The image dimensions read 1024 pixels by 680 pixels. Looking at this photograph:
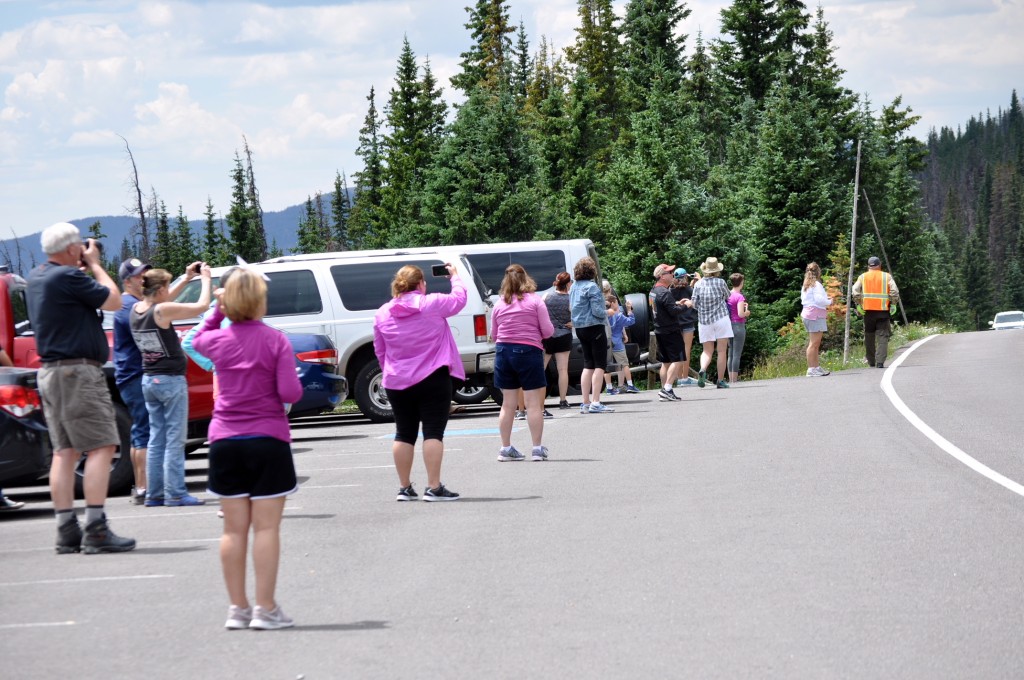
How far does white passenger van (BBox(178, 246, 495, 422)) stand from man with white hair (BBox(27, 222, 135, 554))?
940cm

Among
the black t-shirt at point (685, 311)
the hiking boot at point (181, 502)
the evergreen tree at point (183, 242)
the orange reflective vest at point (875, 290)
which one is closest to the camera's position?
the hiking boot at point (181, 502)

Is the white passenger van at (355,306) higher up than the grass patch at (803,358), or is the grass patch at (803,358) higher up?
the white passenger van at (355,306)

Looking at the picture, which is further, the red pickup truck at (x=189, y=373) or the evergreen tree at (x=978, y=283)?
the evergreen tree at (x=978, y=283)

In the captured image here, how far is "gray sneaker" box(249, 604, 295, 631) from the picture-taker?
6.06m

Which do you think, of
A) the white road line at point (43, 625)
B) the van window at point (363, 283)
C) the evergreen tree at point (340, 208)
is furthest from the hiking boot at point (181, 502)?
the evergreen tree at point (340, 208)

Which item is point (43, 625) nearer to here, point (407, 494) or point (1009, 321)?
point (407, 494)

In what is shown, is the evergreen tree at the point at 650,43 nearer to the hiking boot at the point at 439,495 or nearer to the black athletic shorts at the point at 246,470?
the hiking boot at the point at 439,495

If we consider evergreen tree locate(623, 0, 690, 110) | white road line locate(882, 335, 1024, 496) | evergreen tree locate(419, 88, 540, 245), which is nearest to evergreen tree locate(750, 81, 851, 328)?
evergreen tree locate(419, 88, 540, 245)

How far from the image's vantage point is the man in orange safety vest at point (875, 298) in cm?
2206

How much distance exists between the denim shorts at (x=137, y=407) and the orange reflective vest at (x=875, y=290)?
576 inches

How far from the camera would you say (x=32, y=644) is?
19.7 ft

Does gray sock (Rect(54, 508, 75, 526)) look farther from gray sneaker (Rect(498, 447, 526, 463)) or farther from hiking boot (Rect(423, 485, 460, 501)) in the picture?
gray sneaker (Rect(498, 447, 526, 463))

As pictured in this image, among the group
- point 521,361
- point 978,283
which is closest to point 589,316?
point 521,361

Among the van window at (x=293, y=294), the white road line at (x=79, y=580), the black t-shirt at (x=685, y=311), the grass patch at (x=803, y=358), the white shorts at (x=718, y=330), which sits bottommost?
the grass patch at (x=803, y=358)
